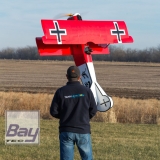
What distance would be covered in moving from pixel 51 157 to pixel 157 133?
465 centimetres

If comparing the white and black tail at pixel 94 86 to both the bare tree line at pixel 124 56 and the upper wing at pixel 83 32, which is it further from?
the bare tree line at pixel 124 56

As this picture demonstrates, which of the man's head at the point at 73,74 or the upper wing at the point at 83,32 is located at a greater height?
the upper wing at the point at 83,32

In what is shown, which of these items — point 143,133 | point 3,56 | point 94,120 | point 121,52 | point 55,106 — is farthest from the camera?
point 3,56

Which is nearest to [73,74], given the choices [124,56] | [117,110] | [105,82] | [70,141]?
[70,141]

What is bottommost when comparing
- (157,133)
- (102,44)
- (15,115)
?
(157,133)

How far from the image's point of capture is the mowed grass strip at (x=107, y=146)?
8.23 meters

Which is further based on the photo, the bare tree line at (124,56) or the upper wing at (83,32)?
the bare tree line at (124,56)

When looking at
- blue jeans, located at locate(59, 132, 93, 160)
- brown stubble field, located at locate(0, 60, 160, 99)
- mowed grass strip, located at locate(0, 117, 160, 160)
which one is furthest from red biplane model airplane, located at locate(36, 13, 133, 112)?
brown stubble field, located at locate(0, 60, 160, 99)

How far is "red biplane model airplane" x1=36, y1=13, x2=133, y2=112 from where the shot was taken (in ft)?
25.8

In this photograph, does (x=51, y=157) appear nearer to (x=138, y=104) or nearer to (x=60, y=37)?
(x=60, y=37)

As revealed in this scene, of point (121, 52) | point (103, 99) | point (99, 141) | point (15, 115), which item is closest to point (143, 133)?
point (99, 141)

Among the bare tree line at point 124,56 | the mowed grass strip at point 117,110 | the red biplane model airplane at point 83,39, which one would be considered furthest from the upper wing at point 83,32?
the bare tree line at point 124,56

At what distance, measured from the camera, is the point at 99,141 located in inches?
396

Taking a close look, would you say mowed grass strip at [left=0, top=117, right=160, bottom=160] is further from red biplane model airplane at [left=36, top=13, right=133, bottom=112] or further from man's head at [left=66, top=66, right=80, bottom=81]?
man's head at [left=66, top=66, right=80, bottom=81]
